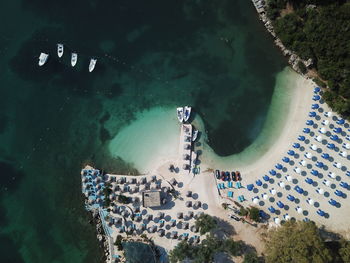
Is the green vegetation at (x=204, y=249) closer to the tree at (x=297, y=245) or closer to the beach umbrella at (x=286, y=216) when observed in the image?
the tree at (x=297, y=245)

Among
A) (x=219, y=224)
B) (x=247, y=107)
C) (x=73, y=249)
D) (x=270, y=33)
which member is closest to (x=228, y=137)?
(x=247, y=107)

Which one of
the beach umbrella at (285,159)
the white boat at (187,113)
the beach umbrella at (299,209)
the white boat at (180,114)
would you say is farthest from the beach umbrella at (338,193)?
the white boat at (180,114)

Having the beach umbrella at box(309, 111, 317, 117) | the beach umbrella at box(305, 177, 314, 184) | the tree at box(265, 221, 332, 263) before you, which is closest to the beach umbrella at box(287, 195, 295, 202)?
the beach umbrella at box(305, 177, 314, 184)

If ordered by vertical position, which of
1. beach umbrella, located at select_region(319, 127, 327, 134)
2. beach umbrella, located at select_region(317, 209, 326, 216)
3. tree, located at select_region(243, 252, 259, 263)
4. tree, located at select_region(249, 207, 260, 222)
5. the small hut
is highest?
beach umbrella, located at select_region(319, 127, 327, 134)

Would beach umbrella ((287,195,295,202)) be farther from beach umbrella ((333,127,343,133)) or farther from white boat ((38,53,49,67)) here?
white boat ((38,53,49,67))

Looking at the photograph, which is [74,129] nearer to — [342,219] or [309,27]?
[309,27]

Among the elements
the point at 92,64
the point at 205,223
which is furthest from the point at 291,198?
the point at 92,64
